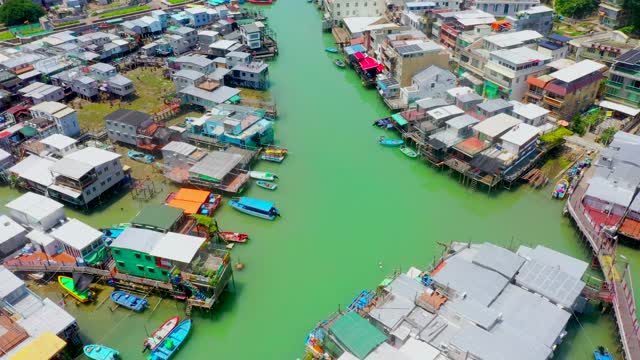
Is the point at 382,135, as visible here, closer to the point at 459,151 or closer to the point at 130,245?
the point at 459,151

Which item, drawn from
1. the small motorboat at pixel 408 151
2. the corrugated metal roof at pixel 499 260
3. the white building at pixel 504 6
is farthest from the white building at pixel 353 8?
the corrugated metal roof at pixel 499 260

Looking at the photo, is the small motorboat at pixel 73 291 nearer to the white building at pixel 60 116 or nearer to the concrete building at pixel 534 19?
the white building at pixel 60 116

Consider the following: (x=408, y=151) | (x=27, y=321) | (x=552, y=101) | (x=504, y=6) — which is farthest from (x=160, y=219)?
(x=504, y=6)

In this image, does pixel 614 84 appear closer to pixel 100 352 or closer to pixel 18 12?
pixel 100 352

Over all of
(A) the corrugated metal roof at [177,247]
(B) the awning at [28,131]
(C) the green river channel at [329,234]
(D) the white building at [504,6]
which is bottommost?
(C) the green river channel at [329,234]

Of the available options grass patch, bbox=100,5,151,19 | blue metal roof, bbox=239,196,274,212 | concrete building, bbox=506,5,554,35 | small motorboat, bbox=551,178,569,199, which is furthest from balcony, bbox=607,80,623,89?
grass patch, bbox=100,5,151,19

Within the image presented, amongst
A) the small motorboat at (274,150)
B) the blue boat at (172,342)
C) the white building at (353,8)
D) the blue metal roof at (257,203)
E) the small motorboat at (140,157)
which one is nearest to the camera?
the blue boat at (172,342)

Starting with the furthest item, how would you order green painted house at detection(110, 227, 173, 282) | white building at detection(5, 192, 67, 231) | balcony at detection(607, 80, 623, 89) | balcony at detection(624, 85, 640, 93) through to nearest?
balcony at detection(607, 80, 623, 89)
balcony at detection(624, 85, 640, 93)
white building at detection(5, 192, 67, 231)
green painted house at detection(110, 227, 173, 282)

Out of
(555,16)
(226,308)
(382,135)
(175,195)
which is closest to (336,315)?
(226,308)

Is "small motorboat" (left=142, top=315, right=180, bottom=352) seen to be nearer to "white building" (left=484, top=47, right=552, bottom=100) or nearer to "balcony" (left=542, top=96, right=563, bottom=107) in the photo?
"white building" (left=484, top=47, right=552, bottom=100)
